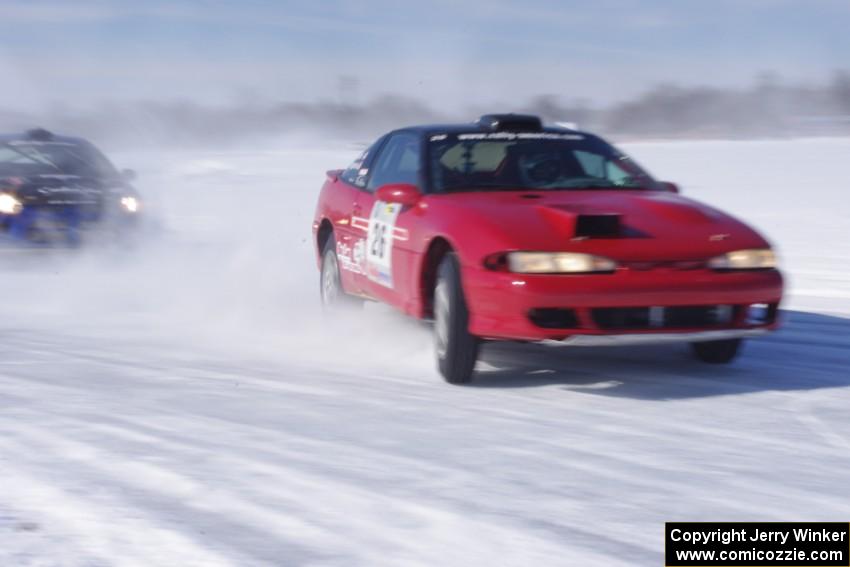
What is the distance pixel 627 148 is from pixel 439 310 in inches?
1172

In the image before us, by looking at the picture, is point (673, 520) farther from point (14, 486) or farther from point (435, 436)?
point (14, 486)

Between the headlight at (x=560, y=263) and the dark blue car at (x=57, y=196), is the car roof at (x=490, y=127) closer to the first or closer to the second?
the headlight at (x=560, y=263)

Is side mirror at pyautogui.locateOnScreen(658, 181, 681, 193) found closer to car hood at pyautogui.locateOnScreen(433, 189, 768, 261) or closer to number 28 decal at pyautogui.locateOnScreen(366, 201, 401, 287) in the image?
car hood at pyautogui.locateOnScreen(433, 189, 768, 261)

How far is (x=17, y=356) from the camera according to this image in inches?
281

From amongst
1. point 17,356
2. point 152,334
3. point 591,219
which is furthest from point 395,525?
point 152,334

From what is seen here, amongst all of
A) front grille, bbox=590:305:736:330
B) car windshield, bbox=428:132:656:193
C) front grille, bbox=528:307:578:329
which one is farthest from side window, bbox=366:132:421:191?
front grille, bbox=590:305:736:330

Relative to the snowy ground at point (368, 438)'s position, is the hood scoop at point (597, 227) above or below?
above

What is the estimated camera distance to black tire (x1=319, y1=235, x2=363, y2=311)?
8148mm

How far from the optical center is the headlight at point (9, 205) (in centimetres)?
1183

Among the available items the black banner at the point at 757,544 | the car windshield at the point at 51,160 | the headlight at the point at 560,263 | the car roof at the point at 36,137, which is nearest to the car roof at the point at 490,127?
the headlight at the point at 560,263

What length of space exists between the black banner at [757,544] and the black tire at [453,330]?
7.66 ft

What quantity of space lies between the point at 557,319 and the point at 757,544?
221 cm

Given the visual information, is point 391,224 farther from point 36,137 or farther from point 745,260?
point 36,137

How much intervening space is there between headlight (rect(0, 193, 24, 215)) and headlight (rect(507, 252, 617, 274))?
24.3 feet
